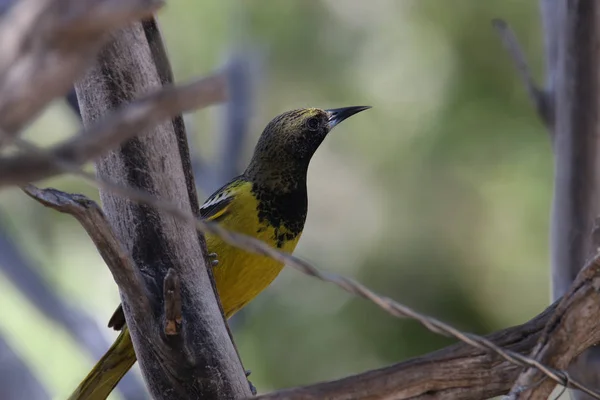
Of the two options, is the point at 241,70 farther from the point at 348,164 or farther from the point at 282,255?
the point at 282,255

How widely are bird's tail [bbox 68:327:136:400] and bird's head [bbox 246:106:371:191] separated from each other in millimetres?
916

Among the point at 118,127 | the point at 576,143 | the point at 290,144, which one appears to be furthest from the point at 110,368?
the point at 576,143

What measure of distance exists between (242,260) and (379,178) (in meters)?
3.41

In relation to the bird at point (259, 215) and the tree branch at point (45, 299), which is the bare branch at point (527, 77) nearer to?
the bird at point (259, 215)

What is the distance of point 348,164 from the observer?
6359mm

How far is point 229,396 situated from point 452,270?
12.6 ft

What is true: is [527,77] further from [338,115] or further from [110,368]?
[110,368]

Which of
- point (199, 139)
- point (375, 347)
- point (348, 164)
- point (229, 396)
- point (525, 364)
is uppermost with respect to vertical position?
point (348, 164)

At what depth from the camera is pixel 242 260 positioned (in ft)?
9.91

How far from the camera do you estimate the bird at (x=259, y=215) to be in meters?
2.83

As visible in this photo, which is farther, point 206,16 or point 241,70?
point 206,16

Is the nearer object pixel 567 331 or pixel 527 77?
pixel 567 331

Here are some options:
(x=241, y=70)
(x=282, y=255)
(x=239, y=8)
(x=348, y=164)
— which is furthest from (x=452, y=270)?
(x=282, y=255)

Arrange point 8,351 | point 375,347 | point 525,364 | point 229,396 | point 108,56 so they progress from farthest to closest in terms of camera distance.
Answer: point 375,347 → point 8,351 → point 229,396 → point 108,56 → point 525,364
